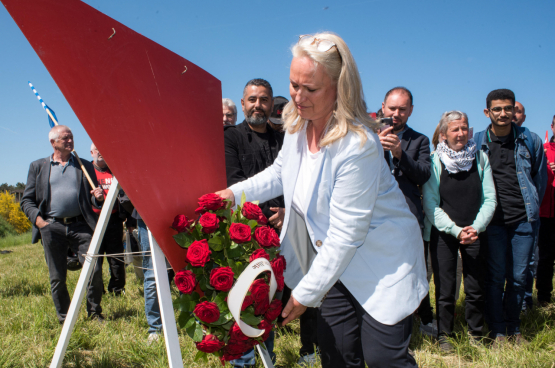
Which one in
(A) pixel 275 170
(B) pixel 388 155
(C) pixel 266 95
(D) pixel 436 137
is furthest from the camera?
(D) pixel 436 137

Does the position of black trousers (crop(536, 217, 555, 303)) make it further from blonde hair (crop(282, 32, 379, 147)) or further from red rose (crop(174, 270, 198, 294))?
red rose (crop(174, 270, 198, 294))

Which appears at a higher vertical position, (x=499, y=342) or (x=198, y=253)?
(x=198, y=253)

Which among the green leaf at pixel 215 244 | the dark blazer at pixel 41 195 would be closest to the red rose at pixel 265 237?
the green leaf at pixel 215 244

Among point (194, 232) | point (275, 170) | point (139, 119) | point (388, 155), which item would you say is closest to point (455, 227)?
point (388, 155)

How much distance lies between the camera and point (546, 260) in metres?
4.29

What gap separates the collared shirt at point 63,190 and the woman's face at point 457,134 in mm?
3763

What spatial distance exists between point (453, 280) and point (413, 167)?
3.27 ft

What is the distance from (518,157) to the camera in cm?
339

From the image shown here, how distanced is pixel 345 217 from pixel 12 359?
273 centimetres

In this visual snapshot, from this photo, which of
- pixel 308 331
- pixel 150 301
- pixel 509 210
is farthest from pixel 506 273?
pixel 150 301

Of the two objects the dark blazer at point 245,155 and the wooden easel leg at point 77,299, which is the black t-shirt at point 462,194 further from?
the wooden easel leg at point 77,299

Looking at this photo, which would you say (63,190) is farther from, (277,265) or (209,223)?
(277,265)

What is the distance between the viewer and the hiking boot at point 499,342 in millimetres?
3004

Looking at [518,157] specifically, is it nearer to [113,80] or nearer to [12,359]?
[113,80]
